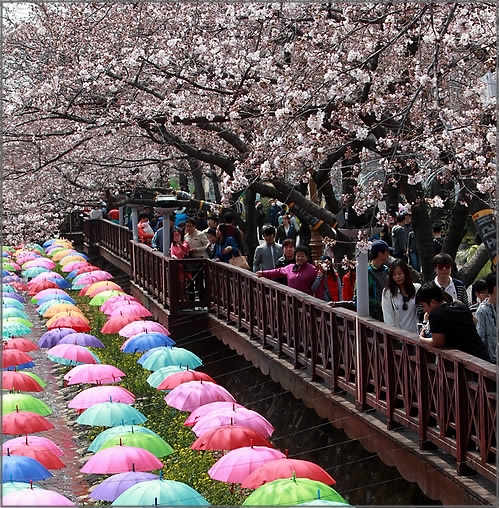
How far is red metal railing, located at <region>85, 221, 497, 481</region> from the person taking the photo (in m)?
7.96

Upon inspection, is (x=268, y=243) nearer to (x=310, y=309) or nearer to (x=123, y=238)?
(x=310, y=309)

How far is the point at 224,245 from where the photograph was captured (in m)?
18.0

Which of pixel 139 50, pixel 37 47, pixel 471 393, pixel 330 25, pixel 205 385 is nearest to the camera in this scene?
pixel 471 393

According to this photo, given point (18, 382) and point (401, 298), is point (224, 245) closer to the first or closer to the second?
point (18, 382)

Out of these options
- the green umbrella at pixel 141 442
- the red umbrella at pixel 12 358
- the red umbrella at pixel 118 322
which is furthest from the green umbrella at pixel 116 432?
the red umbrella at pixel 118 322

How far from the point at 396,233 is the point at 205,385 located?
7.08 metres

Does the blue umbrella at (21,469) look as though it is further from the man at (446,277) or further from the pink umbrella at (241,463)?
the man at (446,277)

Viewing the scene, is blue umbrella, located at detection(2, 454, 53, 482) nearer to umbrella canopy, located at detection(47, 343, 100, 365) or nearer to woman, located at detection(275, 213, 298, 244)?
umbrella canopy, located at detection(47, 343, 100, 365)

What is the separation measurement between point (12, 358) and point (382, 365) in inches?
347

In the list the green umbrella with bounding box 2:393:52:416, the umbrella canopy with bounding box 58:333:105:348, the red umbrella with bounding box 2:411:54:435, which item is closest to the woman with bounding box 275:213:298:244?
the umbrella canopy with bounding box 58:333:105:348

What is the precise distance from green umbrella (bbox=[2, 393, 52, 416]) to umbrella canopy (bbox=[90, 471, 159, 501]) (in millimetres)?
3570

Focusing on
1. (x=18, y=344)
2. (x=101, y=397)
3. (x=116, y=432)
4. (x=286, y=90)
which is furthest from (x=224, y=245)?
(x=286, y=90)

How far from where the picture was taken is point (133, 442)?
11539mm

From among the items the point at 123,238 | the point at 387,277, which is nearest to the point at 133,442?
the point at 387,277
